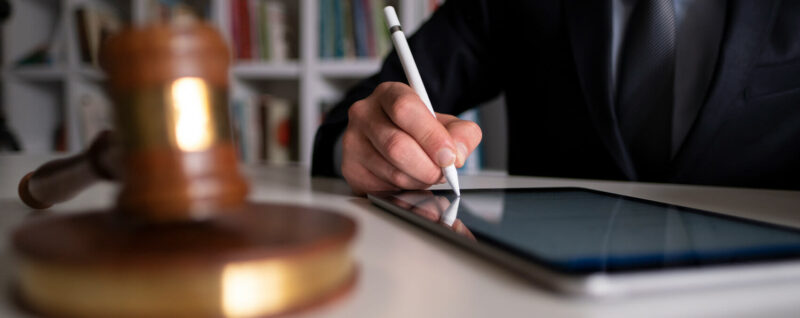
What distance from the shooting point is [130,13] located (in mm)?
2428

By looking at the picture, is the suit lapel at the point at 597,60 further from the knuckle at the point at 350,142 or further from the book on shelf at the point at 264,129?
the book on shelf at the point at 264,129

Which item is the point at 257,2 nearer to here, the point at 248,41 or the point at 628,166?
the point at 248,41

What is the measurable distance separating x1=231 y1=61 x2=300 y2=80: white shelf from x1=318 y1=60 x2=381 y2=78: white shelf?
116mm

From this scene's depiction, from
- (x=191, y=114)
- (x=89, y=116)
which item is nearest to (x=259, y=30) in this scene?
(x=89, y=116)

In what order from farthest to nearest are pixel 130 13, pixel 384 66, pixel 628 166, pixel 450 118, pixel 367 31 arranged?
pixel 130 13, pixel 367 31, pixel 384 66, pixel 628 166, pixel 450 118

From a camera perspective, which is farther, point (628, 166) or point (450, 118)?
point (628, 166)

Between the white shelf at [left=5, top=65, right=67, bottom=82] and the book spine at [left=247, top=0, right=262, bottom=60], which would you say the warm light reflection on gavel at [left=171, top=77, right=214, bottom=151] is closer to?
the book spine at [left=247, top=0, right=262, bottom=60]

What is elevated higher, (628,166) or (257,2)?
(257,2)

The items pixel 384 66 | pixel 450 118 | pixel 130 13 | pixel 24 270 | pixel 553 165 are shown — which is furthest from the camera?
pixel 130 13

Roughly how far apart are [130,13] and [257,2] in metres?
0.85

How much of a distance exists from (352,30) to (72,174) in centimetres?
167

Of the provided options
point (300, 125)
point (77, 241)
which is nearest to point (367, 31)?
point (300, 125)

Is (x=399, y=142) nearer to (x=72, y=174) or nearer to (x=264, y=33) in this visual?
(x=72, y=174)

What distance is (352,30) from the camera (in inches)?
74.4
